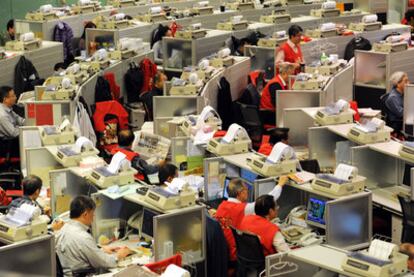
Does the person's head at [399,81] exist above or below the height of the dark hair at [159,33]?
below

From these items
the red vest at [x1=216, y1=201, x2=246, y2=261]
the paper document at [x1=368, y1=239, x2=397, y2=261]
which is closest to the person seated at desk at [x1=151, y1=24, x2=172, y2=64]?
the red vest at [x1=216, y1=201, x2=246, y2=261]

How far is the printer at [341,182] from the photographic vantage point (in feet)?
26.3

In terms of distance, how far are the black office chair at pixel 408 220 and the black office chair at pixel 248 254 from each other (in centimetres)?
137

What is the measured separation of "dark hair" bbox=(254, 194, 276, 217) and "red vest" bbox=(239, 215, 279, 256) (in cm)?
5

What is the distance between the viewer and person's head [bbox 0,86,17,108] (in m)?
11.6

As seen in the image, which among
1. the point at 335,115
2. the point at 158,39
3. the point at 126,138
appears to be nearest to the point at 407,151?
the point at 335,115

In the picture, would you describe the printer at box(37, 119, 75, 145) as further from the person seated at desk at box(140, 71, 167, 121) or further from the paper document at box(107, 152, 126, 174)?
the person seated at desk at box(140, 71, 167, 121)

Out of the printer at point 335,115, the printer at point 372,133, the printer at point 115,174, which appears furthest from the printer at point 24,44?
the printer at point 372,133

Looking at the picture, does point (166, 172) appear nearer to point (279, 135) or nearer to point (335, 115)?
point (279, 135)

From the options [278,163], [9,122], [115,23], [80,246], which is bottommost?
[80,246]

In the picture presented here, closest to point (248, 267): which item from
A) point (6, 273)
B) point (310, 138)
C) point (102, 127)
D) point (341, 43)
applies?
point (6, 273)

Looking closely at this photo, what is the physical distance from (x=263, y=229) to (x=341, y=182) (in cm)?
79

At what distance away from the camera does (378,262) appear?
6297 millimetres

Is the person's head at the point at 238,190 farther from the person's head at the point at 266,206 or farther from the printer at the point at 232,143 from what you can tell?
the printer at the point at 232,143
